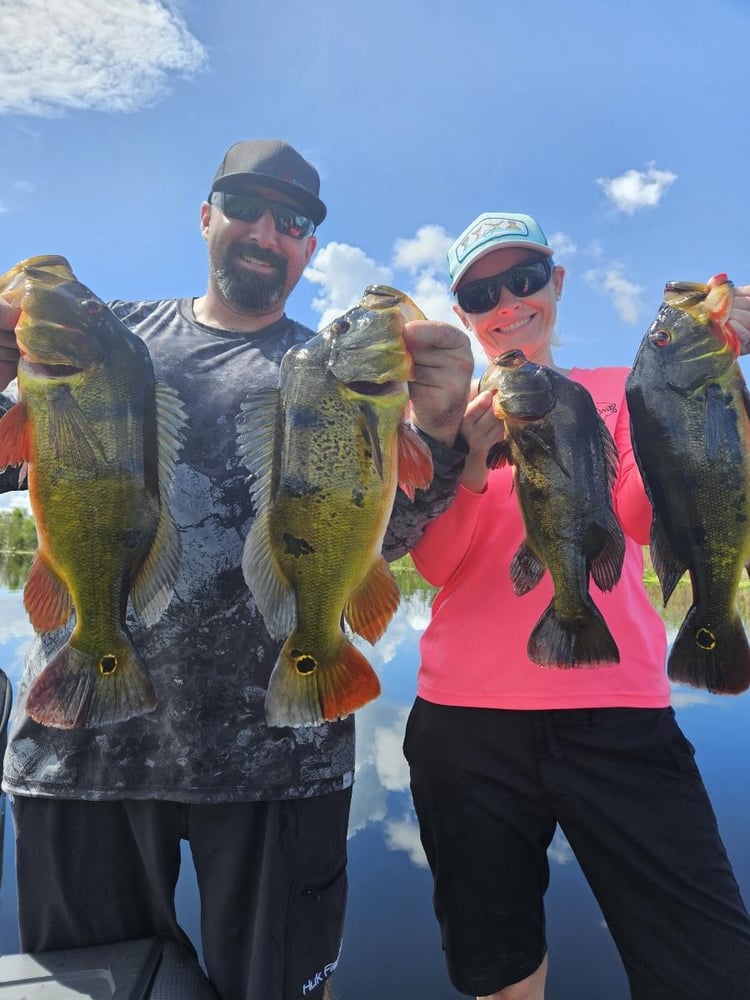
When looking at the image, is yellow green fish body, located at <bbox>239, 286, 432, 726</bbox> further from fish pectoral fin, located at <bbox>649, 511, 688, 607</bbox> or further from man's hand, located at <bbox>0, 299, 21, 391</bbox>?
fish pectoral fin, located at <bbox>649, 511, 688, 607</bbox>

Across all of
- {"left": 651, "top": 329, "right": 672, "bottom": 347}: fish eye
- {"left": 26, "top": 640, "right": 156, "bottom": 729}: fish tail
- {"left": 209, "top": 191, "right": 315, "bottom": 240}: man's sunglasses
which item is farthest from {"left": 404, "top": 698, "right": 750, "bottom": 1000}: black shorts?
{"left": 209, "top": 191, "right": 315, "bottom": 240}: man's sunglasses

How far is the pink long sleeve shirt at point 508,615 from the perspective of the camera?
279 cm

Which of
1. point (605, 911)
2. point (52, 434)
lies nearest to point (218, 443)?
point (52, 434)

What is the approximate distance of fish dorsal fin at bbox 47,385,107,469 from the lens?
6.89 feet

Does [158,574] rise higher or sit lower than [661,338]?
lower

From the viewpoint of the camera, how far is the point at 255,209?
10.2 feet

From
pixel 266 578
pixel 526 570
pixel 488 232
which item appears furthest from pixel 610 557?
pixel 488 232

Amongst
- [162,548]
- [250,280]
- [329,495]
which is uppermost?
[250,280]

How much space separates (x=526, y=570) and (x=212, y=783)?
1.49 meters

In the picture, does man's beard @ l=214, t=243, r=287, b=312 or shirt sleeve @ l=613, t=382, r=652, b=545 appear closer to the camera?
shirt sleeve @ l=613, t=382, r=652, b=545

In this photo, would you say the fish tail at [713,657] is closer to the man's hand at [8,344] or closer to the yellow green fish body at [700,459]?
the yellow green fish body at [700,459]

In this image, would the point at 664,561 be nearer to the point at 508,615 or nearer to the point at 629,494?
the point at 629,494

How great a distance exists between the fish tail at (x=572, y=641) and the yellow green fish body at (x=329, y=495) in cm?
61

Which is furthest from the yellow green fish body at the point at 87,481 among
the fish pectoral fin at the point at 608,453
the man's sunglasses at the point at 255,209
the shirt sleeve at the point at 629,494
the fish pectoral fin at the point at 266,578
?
the shirt sleeve at the point at 629,494
